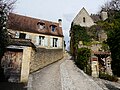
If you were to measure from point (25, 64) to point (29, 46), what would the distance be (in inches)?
71.6

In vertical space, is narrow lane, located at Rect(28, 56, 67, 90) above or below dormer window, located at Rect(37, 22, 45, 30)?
below

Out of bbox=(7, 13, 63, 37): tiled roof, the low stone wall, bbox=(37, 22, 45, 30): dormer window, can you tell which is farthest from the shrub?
bbox=(37, 22, 45, 30): dormer window

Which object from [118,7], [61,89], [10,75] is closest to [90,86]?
[61,89]

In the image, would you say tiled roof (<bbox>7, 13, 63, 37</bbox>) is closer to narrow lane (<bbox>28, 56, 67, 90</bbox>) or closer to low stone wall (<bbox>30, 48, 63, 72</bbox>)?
low stone wall (<bbox>30, 48, 63, 72</bbox>)

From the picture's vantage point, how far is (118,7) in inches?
1652

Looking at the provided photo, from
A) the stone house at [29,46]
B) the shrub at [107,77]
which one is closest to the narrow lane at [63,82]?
the stone house at [29,46]

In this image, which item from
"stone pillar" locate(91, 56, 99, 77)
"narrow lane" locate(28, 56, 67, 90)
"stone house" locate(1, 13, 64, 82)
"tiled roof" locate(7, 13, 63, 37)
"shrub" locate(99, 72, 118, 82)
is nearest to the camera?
"narrow lane" locate(28, 56, 67, 90)

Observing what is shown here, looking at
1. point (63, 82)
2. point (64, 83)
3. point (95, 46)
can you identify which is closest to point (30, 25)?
point (95, 46)

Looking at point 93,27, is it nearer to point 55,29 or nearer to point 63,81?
point 55,29

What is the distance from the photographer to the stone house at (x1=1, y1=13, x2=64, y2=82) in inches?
735

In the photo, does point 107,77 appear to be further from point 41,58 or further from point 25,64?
point 41,58

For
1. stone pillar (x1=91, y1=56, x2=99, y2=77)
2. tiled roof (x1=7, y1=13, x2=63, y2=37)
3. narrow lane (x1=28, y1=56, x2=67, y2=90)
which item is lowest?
narrow lane (x1=28, y1=56, x2=67, y2=90)

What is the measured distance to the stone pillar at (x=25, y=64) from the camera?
17830mm

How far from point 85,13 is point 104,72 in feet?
62.5
